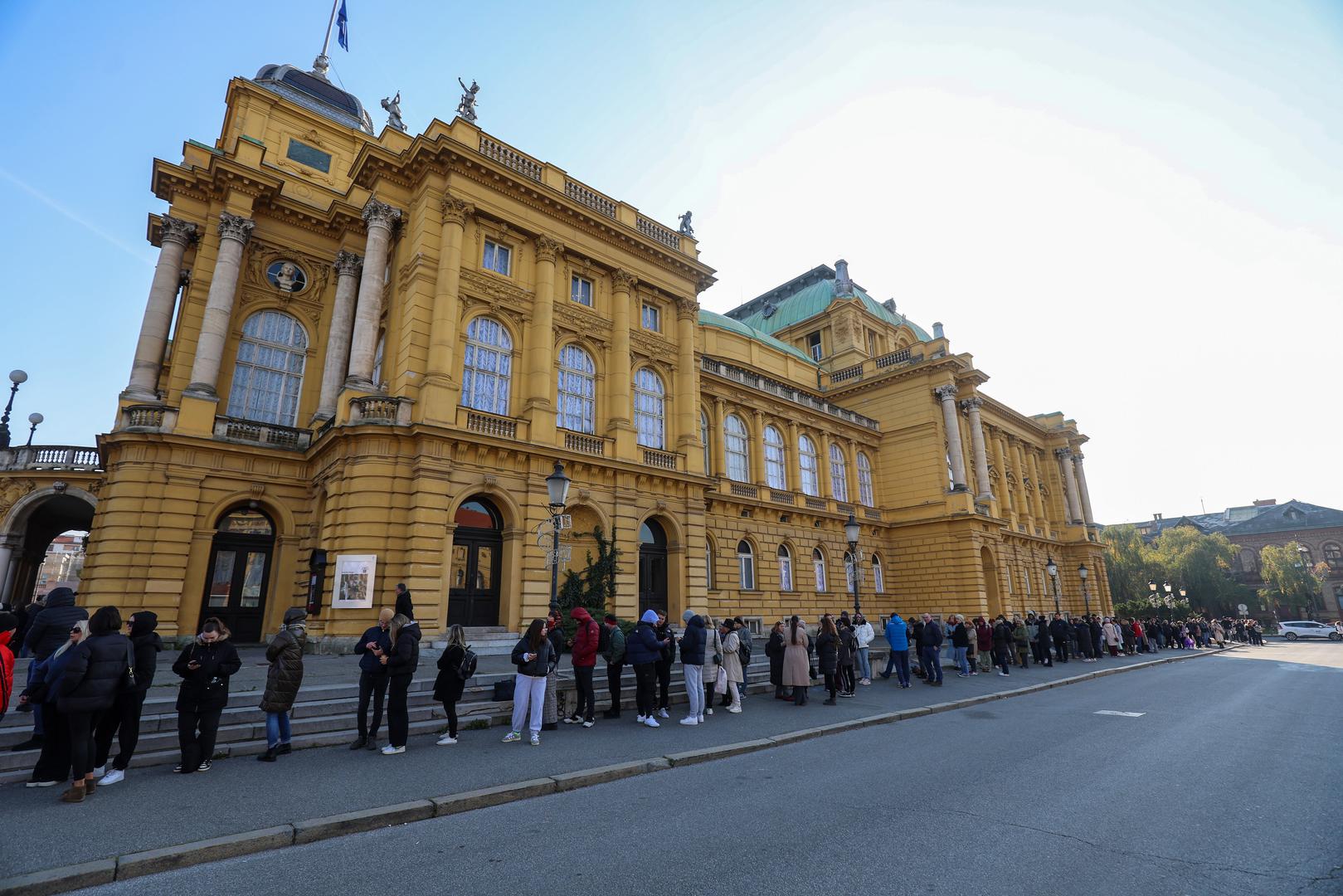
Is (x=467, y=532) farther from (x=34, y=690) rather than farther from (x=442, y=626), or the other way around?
(x=34, y=690)

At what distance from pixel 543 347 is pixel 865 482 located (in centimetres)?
2355

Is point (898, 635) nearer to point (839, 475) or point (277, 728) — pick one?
point (277, 728)

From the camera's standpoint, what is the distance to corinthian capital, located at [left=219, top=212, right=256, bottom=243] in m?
20.0

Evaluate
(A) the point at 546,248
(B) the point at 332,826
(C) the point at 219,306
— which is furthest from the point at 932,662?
(C) the point at 219,306

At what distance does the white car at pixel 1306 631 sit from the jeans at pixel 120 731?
71790 mm

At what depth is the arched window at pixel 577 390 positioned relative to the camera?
20656 millimetres

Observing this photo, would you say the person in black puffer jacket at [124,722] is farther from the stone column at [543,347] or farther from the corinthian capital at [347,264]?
the corinthian capital at [347,264]

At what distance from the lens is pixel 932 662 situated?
52.3 feet

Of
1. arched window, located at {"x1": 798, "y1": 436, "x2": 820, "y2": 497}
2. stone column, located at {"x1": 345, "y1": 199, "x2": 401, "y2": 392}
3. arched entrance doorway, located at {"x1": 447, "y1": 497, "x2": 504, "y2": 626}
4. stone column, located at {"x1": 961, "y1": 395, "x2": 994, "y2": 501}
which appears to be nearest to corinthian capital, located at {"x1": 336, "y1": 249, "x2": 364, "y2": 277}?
stone column, located at {"x1": 345, "y1": 199, "x2": 401, "y2": 392}

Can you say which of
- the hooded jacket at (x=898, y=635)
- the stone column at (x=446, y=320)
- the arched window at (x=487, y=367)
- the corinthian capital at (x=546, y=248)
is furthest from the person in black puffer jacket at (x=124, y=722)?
the corinthian capital at (x=546, y=248)

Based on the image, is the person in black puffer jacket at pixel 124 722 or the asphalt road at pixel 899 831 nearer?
the asphalt road at pixel 899 831

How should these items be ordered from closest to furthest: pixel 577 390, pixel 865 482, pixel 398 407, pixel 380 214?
1. pixel 398 407
2. pixel 380 214
3. pixel 577 390
4. pixel 865 482

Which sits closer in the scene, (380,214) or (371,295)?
(371,295)

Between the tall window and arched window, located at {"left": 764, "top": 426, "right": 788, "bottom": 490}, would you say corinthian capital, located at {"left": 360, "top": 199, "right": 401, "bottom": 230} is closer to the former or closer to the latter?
the tall window
